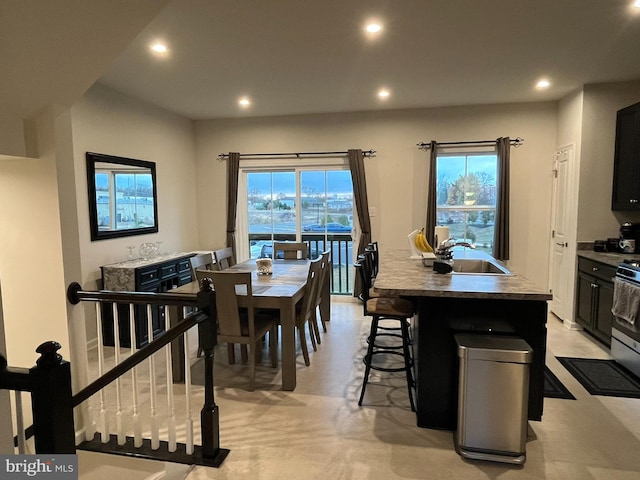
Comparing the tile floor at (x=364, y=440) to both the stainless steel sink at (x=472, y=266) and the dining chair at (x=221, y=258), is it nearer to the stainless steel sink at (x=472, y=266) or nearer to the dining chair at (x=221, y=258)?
the stainless steel sink at (x=472, y=266)

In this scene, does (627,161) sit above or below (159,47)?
below

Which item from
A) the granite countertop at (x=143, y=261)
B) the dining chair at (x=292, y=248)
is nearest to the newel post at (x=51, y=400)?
the granite countertop at (x=143, y=261)

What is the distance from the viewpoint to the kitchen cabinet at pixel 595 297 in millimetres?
3590

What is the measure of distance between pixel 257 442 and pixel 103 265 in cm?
267

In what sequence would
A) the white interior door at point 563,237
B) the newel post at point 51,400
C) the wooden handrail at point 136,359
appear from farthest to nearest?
the white interior door at point 563,237 < the wooden handrail at point 136,359 < the newel post at point 51,400

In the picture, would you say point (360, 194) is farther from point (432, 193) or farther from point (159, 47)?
point (159, 47)

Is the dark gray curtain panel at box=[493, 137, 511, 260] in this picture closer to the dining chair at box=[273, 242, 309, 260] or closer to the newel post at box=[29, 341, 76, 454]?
the dining chair at box=[273, 242, 309, 260]

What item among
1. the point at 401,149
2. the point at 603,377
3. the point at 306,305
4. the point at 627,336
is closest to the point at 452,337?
the point at 306,305

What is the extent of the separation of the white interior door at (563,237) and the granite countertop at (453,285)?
2.34 m

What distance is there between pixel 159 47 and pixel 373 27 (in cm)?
173

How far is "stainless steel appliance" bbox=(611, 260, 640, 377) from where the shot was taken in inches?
122

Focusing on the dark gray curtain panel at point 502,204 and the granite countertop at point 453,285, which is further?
the dark gray curtain panel at point 502,204

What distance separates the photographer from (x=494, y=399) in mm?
2121

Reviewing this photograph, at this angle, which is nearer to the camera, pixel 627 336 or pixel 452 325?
pixel 452 325
